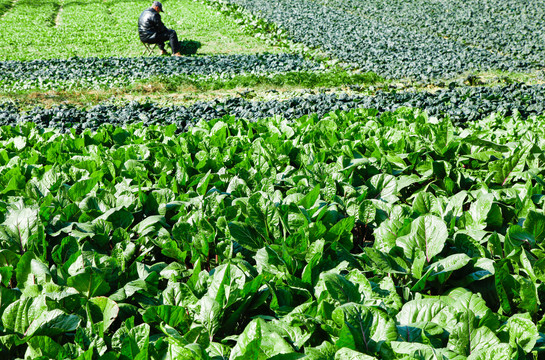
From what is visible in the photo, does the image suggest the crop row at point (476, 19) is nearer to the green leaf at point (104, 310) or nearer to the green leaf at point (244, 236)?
the green leaf at point (244, 236)

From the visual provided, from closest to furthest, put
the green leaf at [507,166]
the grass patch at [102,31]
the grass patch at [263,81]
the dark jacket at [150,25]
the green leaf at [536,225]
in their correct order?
the green leaf at [536,225] → the green leaf at [507,166] → the grass patch at [263,81] → the dark jacket at [150,25] → the grass patch at [102,31]

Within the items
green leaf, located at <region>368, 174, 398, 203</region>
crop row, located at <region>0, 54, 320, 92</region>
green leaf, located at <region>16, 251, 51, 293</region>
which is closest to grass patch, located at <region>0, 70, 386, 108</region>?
crop row, located at <region>0, 54, 320, 92</region>

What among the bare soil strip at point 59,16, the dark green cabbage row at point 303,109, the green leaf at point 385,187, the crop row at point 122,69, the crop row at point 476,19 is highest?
the bare soil strip at point 59,16

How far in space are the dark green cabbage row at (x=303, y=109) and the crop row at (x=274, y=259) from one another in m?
5.11

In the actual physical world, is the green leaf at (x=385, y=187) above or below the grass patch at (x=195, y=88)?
above

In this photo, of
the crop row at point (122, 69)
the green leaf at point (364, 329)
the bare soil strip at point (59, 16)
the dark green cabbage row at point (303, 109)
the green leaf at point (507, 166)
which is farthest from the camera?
the bare soil strip at point (59, 16)

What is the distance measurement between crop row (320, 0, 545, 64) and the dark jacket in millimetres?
13147

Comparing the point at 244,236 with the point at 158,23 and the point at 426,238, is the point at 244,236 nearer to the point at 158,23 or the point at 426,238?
the point at 426,238

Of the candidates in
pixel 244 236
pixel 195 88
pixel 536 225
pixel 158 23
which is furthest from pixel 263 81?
pixel 536 225

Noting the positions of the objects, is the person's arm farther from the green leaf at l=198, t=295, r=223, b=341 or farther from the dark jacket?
the green leaf at l=198, t=295, r=223, b=341

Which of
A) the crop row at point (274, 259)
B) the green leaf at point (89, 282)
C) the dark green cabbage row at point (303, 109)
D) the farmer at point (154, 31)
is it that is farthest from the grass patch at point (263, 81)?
the green leaf at point (89, 282)

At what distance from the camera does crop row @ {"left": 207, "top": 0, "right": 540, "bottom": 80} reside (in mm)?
14461

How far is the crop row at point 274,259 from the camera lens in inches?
64.5

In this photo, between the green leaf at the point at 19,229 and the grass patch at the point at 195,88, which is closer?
the green leaf at the point at 19,229
